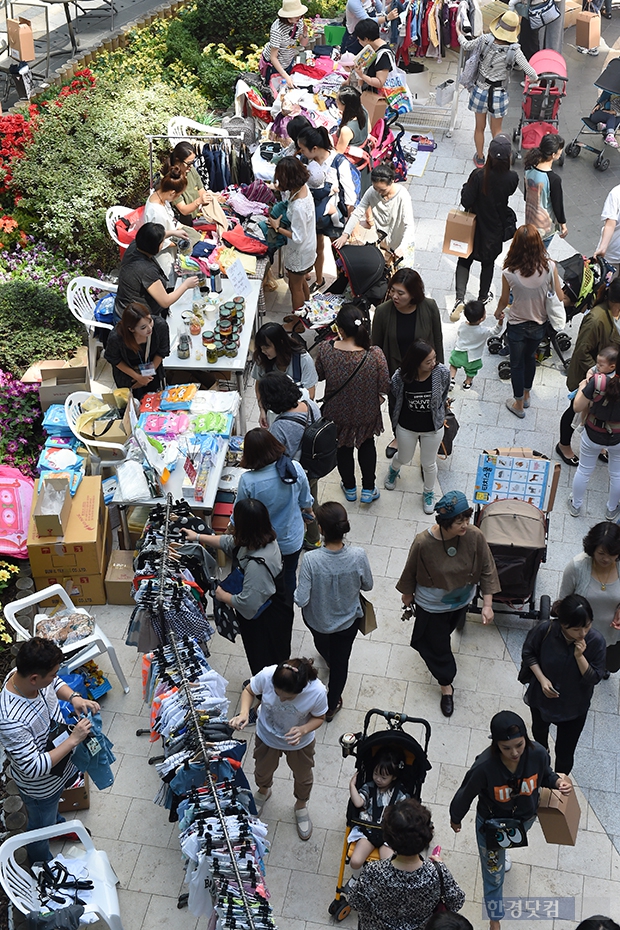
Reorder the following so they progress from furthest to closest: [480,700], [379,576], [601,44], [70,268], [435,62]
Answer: [601,44], [435,62], [70,268], [379,576], [480,700]

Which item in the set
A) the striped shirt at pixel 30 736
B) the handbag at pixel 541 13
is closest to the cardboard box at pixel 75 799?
the striped shirt at pixel 30 736

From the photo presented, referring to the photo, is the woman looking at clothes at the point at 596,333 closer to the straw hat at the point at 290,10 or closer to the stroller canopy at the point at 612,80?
the stroller canopy at the point at 612,80

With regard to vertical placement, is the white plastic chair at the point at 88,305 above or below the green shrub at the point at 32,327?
above

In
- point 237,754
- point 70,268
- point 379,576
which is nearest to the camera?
point 237,754

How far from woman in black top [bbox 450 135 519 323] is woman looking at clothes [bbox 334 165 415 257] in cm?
58

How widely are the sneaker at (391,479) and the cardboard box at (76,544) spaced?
2.33 meters

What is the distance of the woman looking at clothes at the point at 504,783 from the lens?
4781 mm

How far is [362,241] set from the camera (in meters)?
9.84

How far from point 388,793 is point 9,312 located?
5.70m

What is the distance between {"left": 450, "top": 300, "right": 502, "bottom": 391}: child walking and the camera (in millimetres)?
8133

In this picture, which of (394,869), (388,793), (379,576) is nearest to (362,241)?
(379,576)

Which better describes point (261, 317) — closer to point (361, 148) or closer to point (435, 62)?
point (361, 148)

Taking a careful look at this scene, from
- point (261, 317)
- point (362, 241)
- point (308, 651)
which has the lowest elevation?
point (308, 651)

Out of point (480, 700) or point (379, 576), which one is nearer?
point (480, 700)
